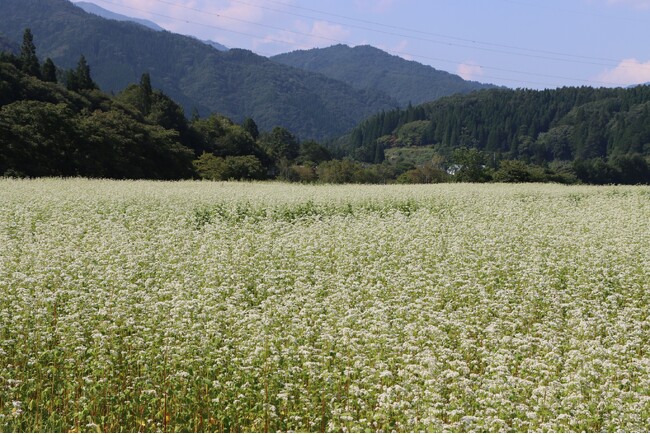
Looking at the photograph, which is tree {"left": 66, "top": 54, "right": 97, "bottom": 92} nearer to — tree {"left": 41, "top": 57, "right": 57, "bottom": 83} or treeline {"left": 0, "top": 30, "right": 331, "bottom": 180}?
treeline {"left": 0, "top": 30, "right": 331, "bottom": 180}

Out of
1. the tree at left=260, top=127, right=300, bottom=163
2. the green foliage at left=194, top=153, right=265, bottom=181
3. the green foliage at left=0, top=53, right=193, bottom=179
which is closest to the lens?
the green foliage at left=0, top=53, right=193, bottom=179

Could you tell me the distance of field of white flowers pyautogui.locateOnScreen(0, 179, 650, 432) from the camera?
652 centimetres

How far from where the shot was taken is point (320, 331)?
879 cm

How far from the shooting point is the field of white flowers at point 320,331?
21.4ft

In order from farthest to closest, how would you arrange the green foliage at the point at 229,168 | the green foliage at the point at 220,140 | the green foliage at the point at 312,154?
1. the green foliage at the point at 312,154
2. the green foliage at the point at 220,140
3. the green foliage at the point at 229,168

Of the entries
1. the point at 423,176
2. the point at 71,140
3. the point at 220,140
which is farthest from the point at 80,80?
the point at 423,176

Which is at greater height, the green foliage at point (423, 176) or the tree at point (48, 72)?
the tree at point (48, 72)

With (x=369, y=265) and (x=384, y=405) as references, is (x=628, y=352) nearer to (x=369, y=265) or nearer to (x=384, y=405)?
(x=384, y=405)

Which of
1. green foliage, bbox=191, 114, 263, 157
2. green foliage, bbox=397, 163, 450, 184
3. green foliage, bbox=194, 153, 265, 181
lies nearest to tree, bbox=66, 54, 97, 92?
green foliage, bbox=191, 114, 263, 157

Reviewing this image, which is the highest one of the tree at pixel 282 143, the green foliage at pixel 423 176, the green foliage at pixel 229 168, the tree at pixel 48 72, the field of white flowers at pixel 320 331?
the tree at pixel 48 72

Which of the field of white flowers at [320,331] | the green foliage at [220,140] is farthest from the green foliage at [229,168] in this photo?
the field of white flowers at [320,331]

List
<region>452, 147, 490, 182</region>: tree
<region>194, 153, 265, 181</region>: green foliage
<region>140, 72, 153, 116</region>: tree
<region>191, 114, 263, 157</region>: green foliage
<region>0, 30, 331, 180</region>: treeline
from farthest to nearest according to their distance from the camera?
1. <region>140, 72, 153, 116</region>: tree
2. <region>191, 114, 263, 157</region>: green foliage
3. <region>452, 147, 490, 182</region>: tree
4. <region>194, 153, 265, 181</region>: green foliage
5. <region>0, 30, 331, 180</region>: treeline

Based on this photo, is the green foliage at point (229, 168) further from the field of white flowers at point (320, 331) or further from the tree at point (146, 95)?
the field of white flowers at point (320, 331)

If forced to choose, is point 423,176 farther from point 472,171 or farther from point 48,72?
point 48,72
